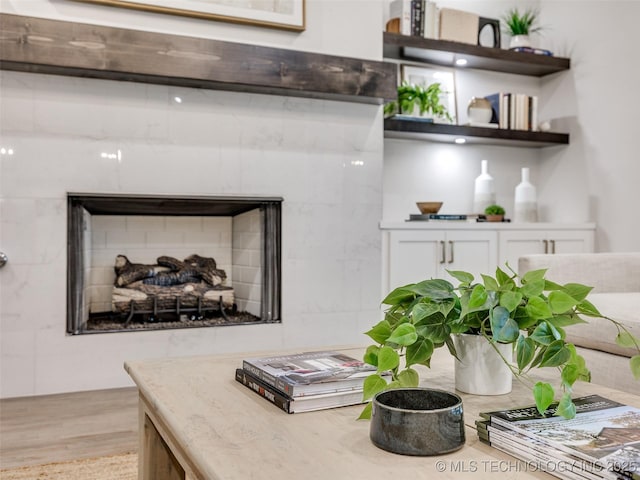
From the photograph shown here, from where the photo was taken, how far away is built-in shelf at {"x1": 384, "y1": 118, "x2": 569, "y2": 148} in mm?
3494

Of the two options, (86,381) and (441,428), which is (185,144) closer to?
(86,381)

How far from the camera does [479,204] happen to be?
12.6 ft

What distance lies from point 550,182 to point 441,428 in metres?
3.77

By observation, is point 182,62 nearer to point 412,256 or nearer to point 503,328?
point 412,256

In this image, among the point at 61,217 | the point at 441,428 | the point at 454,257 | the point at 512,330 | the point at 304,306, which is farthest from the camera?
the point at 454,257

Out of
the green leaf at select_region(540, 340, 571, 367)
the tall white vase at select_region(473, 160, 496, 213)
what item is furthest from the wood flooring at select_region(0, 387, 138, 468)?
the tall white vase at select_region(473, 160, 496, 213)

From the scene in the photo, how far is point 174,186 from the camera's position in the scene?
284 centimetres

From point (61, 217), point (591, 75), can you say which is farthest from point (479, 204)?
point (61, 217)

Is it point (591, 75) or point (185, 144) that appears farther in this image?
point (591, 75)

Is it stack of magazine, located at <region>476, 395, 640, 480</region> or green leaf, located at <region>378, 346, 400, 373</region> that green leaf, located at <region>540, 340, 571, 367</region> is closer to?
stack of magazine, located at <region>476, 395, 640, 480</region>

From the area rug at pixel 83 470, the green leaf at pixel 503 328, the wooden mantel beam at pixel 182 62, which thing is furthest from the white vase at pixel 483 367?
the wooden mantel beam at pixel 182 62

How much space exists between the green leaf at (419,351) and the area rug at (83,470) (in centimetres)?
108

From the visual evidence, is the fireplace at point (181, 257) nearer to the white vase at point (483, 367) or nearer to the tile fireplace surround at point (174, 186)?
the tile fireplace surround at point (174, 186)

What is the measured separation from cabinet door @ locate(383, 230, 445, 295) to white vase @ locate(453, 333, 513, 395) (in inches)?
84.7
